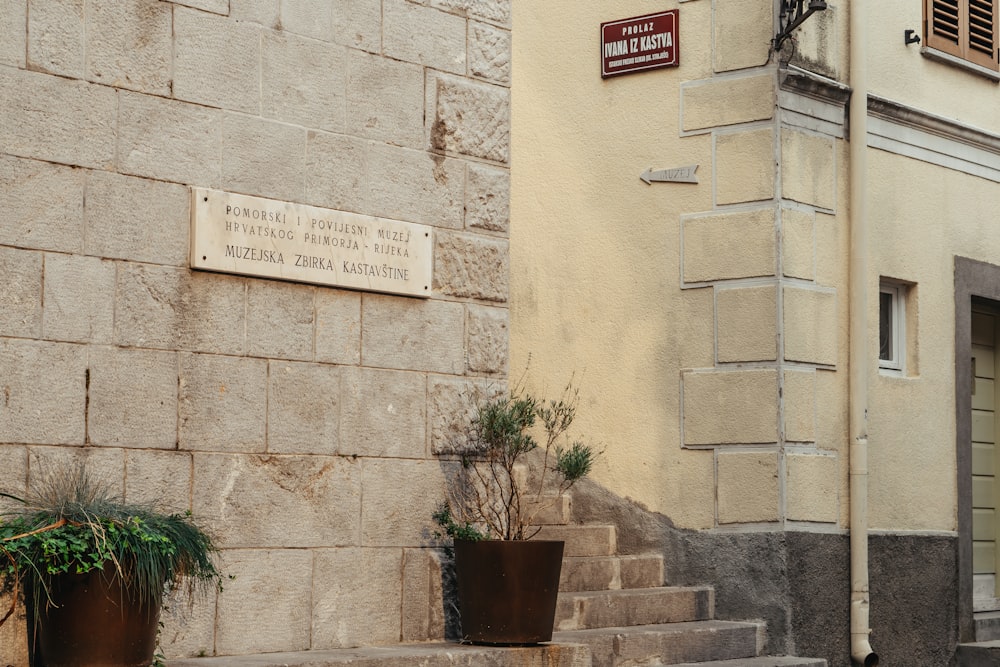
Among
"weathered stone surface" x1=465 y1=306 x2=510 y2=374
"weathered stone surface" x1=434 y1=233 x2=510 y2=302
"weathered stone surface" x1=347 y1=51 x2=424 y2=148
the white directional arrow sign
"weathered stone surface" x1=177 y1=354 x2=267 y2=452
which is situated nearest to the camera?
"weathered stone surface" x1=177 y1=354 x2=267 y2=452

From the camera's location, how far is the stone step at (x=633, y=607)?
8445 mm

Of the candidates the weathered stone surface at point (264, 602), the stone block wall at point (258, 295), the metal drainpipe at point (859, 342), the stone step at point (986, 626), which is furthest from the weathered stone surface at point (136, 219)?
the stone step at point (986, 626)

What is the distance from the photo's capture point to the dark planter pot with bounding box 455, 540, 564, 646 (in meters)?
7.36

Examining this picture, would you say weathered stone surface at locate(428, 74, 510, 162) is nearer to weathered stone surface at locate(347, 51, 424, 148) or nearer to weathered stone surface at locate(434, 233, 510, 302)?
weathered stone surface at locate(347, 51, 424, 148)

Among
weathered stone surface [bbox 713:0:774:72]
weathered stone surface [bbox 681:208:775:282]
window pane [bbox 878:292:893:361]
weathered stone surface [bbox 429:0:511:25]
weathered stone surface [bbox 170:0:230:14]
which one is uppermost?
weathered stone surface [bbox 713:0:774:72]

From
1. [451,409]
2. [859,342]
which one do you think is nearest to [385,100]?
[451,409]

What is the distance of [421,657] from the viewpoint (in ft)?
22.8

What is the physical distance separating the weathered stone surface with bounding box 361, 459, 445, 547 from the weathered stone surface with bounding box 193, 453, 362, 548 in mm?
68

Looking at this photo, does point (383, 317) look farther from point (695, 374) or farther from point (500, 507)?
point (695, 374)

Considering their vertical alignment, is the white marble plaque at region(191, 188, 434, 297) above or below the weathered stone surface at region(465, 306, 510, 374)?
above

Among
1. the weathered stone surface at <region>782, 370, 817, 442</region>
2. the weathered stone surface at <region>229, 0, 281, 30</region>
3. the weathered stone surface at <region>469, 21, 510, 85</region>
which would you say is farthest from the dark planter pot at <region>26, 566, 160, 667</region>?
the weathered stone surface at <region>782, 370, 817, 442</region>

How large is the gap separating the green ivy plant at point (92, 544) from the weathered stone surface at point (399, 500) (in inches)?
54.7

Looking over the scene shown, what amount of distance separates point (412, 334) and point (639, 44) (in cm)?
298

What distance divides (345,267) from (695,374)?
2.75m
